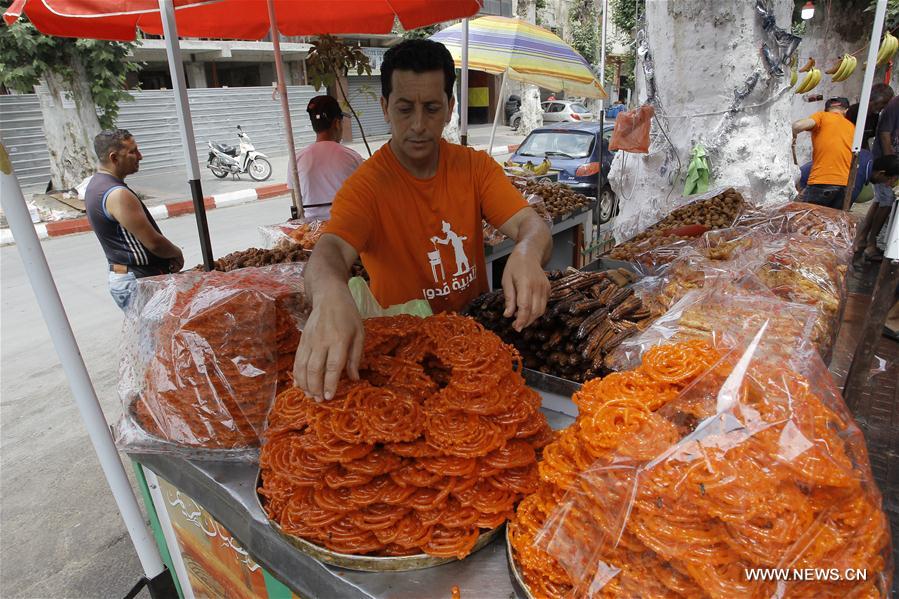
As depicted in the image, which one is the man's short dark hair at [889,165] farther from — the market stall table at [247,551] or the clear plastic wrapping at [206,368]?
the clear plastic wrapping at [206,368]

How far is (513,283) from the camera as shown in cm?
151

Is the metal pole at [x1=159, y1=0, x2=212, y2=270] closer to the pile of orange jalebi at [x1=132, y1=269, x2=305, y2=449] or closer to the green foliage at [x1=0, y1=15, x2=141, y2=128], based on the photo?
the pile of orange jalebi at [x1=132, y1=269, x2=305, y2=449]

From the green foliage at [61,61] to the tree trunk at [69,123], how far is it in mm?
137

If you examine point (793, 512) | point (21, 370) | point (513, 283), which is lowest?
point (21, 370)

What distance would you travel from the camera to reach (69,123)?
32.7 feet

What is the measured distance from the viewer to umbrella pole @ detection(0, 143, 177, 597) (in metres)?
1.60

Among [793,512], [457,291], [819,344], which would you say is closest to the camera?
[793,512]

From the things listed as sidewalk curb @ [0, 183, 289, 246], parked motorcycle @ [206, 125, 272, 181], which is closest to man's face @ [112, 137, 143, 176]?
sidewalk curb @ [0, 183, 289, 246]

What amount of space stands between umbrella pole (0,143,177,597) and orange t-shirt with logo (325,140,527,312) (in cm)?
97

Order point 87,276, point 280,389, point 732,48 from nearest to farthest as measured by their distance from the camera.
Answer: point 280,389
point 732,48
point 87,276

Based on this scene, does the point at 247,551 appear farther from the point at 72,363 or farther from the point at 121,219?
the point at 121,219

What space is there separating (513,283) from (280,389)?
0.83m

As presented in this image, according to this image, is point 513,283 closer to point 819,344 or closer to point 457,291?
point 457,291

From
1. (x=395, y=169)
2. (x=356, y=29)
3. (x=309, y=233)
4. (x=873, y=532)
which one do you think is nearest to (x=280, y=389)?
(x=395, y=169)
